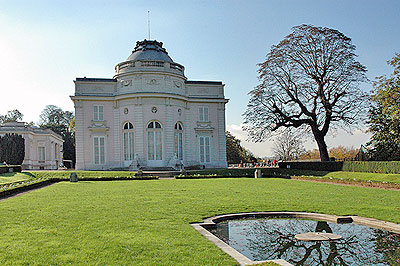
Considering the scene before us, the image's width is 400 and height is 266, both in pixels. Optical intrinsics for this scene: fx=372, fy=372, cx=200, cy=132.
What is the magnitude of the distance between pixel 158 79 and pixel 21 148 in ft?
57.3

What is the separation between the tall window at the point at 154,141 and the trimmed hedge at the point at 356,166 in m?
14.3

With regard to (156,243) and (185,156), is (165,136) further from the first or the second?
(156,243)

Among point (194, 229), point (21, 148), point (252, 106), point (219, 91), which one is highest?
point (219, 91)

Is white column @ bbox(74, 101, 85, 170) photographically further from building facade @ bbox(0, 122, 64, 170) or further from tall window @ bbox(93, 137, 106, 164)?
building facade @ bbox(0, 122, 64, 170)

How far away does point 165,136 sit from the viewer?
39.9 m

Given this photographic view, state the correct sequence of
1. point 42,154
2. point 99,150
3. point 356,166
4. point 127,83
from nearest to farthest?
point 356,166
point 99,150
point 127,83
point 42,154

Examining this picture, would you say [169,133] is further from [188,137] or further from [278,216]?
[278,216]

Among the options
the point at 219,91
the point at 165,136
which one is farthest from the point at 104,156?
the point at 219,91

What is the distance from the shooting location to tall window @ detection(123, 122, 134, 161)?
40.1 m

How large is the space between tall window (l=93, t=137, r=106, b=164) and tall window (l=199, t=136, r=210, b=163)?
1101 centimetres

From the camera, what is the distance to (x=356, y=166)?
2847cm

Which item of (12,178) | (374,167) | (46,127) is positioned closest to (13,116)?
(46,127)

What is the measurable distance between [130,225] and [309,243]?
4314 millimetres

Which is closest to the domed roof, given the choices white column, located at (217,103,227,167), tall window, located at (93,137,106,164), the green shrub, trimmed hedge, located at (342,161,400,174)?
white column, located at (217,103,227,167)
